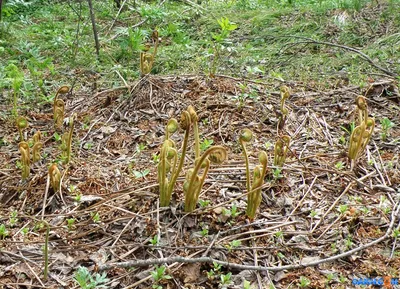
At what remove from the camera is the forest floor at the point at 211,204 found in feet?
5.82

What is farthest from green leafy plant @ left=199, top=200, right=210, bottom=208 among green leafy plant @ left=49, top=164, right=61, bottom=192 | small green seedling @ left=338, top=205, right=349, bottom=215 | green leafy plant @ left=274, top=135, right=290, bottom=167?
green leafy plant @ left=49, top=164, right=61, bottom=192

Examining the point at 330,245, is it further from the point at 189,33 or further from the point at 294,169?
the point at 189,33

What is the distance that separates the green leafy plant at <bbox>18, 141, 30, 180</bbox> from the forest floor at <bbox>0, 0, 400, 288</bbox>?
2.3 inches

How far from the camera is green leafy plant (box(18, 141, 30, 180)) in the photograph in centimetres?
228

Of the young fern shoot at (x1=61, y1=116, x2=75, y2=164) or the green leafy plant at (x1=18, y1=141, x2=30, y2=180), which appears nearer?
the green leafy plant at (x1=18, y1=141, x2=30, y2=180)

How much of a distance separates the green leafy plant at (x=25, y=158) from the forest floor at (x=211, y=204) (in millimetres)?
58

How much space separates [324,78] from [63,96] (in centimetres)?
227

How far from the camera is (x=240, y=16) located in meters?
5.99

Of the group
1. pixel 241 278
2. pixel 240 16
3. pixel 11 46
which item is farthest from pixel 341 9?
pixel 241 278

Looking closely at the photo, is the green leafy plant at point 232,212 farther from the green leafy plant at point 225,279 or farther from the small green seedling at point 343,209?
the small green seedling at point 343,209

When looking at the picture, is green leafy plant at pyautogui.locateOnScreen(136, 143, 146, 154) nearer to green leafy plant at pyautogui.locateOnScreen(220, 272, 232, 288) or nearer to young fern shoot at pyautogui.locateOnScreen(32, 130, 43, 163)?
young fern shoot at pyautogui.locateOnScreen(32, 130, 43, 163)

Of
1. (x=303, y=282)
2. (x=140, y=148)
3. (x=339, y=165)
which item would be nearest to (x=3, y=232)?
(x=140, y=148)

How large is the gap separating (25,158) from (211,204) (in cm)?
104

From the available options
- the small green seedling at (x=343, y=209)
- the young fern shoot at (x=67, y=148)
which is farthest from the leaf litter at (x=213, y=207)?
the young fern shoot at (x=67, y=148)
